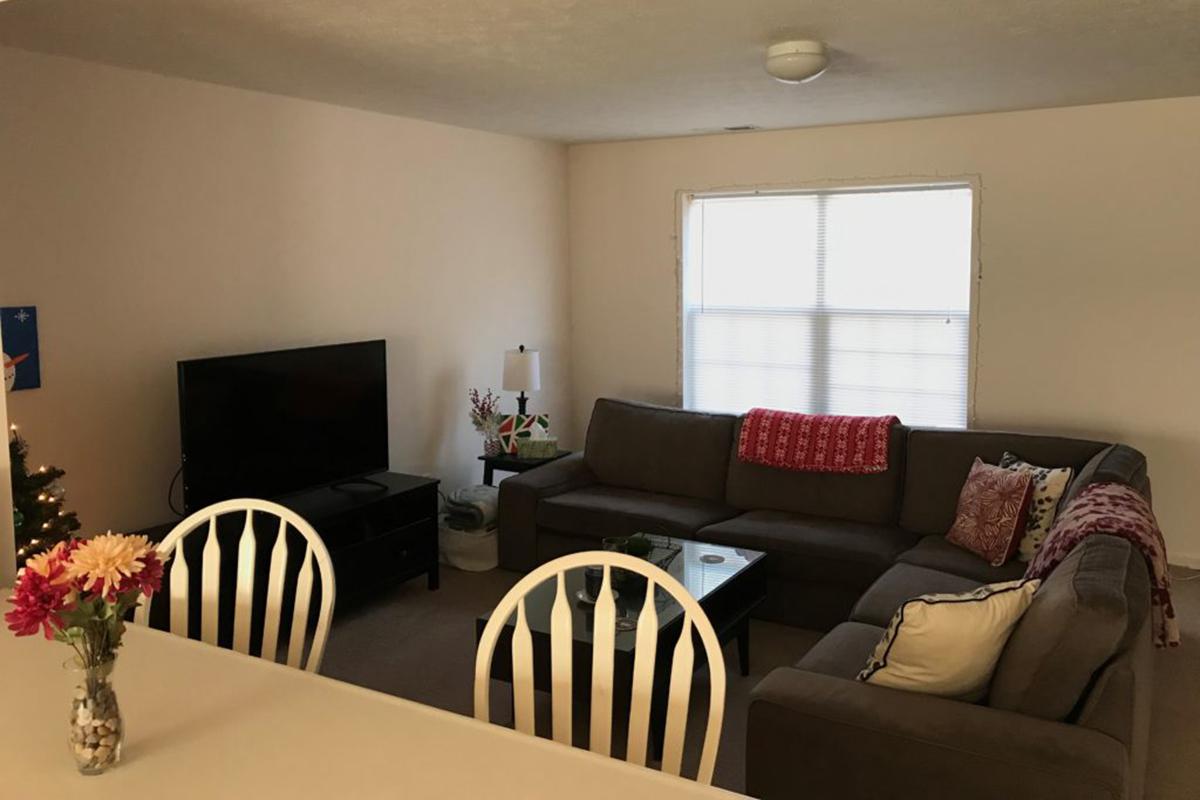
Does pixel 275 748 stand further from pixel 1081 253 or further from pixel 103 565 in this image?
pixel 1081 253

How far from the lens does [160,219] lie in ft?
13.2

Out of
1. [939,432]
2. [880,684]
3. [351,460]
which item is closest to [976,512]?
[939,432]

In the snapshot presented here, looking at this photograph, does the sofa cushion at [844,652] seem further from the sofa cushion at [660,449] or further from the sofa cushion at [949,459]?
the sofa cushion at [660,449]

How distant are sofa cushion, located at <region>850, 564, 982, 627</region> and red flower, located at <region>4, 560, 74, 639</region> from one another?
258 cm

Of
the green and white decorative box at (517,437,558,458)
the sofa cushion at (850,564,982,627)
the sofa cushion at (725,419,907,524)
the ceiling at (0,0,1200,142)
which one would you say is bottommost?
the sofa cushion at (850,564,982,627)

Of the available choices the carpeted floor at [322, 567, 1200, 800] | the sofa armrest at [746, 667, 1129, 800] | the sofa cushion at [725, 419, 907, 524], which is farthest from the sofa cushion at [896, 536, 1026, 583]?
the sofa armrest at [746, 667, 1129, 800]

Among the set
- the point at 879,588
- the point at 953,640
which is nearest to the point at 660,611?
the point at 879,588

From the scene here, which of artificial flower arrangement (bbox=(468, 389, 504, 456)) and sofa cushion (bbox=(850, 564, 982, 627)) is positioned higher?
artificial flower arrangement (bbox=(468, 389, 504, 456))

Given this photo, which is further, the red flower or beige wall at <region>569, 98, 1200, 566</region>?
beige wall at <region>569, 98, 1200, 566</region>

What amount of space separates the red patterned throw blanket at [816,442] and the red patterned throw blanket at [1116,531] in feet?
4.44

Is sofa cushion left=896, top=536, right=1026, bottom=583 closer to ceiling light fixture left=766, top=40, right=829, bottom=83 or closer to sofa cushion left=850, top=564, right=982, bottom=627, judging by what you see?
sofa cushion left=850, top=564, right=982, bottom=627

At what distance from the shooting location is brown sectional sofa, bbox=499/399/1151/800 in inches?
88.3

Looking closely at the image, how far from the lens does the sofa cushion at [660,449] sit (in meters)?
5.09

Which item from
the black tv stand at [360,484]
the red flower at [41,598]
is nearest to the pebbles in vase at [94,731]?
the red flower at [41,598]
